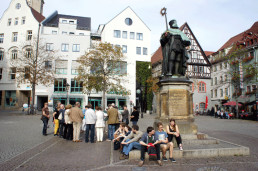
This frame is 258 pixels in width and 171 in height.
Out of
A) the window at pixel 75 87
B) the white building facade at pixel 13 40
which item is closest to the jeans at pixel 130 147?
the window at pixel 75 87

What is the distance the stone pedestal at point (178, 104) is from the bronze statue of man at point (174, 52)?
1.72 ft

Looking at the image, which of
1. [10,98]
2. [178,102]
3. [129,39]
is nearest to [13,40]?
[10,98]

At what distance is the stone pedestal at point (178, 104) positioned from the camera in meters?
7.16

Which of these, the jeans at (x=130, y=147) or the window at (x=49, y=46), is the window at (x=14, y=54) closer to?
the window at (x=49, y=46)

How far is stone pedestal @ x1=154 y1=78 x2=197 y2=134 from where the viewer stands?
7160 mm

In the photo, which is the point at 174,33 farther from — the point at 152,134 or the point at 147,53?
the point at 147,53

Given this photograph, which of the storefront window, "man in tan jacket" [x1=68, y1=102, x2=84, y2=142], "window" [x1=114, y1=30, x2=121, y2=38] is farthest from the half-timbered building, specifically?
"man in tan jacket" [x1=68, y1=102, x2=84, y2=142]

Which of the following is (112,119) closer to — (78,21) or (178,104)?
(178,104)

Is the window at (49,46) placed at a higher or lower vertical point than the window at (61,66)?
higher

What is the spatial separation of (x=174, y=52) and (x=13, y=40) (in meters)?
37.0

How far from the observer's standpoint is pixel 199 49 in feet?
129

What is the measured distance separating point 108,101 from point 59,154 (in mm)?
28010

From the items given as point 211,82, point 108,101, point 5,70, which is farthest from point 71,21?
point 211,82

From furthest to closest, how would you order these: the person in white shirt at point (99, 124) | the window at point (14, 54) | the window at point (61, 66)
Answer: the window at point (14, 54), the window at point (61, 66), the person in white shirt at point (99, 124)
